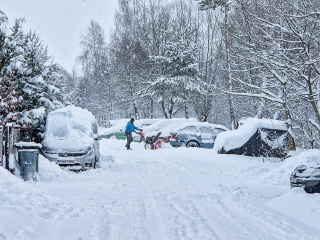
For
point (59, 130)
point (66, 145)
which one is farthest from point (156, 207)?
point (59, 130)

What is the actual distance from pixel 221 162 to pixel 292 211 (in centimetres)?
605

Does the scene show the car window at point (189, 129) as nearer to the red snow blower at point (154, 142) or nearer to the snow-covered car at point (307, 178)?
the red snow blower at point (154, 142)

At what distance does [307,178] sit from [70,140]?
23.6ft

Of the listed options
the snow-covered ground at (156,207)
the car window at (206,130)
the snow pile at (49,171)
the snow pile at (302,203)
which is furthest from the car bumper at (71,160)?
the car window at (206,130)

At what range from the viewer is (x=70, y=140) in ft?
33.0

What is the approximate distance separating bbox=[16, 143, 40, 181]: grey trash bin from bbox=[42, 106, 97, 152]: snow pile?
5.44 feet

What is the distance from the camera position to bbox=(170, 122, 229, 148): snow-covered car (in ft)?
56.9

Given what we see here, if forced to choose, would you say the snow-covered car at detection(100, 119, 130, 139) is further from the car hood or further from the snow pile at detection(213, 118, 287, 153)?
the car hood

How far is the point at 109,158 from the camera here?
12.1 m

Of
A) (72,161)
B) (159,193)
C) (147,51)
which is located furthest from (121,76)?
(159,193)

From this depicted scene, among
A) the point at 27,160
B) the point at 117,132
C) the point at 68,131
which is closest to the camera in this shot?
the point at 27,160

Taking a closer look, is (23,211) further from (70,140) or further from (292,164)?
(292,164)

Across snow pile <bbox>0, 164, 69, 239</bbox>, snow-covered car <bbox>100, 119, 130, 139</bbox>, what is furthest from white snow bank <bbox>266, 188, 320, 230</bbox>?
snow-covered car <bbox>100, 119, 130, 139</bbox>

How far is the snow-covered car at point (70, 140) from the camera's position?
9617 mm
